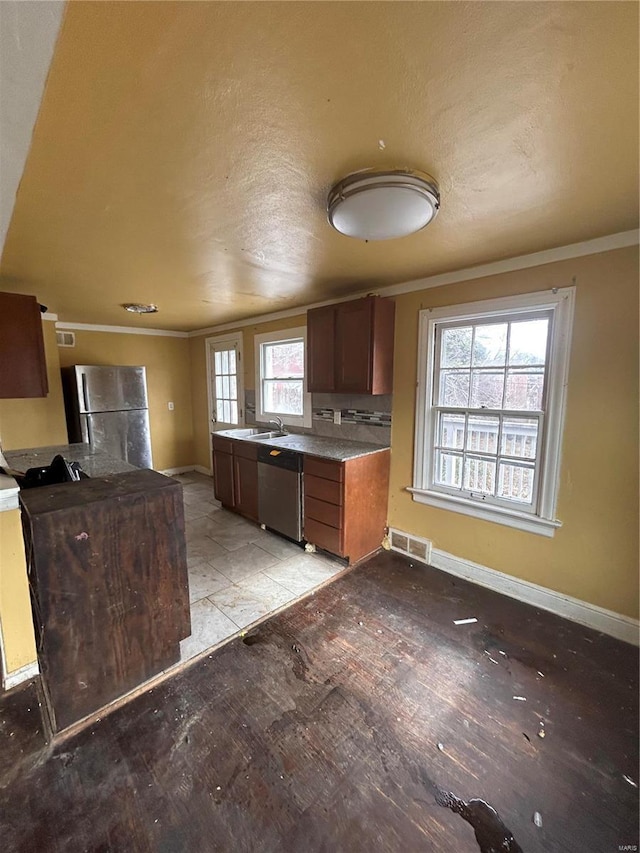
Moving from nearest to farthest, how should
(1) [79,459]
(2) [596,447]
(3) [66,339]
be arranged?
1. (2) [596,447]
2. (1) [79,459]
3. (3) [66,339]

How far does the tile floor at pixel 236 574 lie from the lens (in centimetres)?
211

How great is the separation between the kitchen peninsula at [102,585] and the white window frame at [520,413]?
192 cm

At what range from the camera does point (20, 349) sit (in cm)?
268

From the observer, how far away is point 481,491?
2.54 meters

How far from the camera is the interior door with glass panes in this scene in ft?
15.3

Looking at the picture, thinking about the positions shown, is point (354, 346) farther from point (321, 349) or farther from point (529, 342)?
point (529, 342)

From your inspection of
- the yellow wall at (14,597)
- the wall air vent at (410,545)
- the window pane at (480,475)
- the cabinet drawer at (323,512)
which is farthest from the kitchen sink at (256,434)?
the yellow wall at (14,597)

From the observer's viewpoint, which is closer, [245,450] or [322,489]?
[322,489]

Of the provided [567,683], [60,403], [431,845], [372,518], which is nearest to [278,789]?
[431,845]

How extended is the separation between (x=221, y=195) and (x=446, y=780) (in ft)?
8.20

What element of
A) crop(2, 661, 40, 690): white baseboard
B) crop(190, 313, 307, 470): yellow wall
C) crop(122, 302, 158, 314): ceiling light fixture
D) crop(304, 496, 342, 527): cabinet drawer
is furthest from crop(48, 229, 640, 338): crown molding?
crop(2, 661, 40, 690): white baseboard

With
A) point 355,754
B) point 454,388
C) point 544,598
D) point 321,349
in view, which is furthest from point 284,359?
point 355,754

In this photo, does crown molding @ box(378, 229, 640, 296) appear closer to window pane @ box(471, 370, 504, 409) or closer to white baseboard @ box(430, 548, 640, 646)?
window pane @ box(471, 370, 504, 409)

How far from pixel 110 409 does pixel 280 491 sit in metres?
2.61
